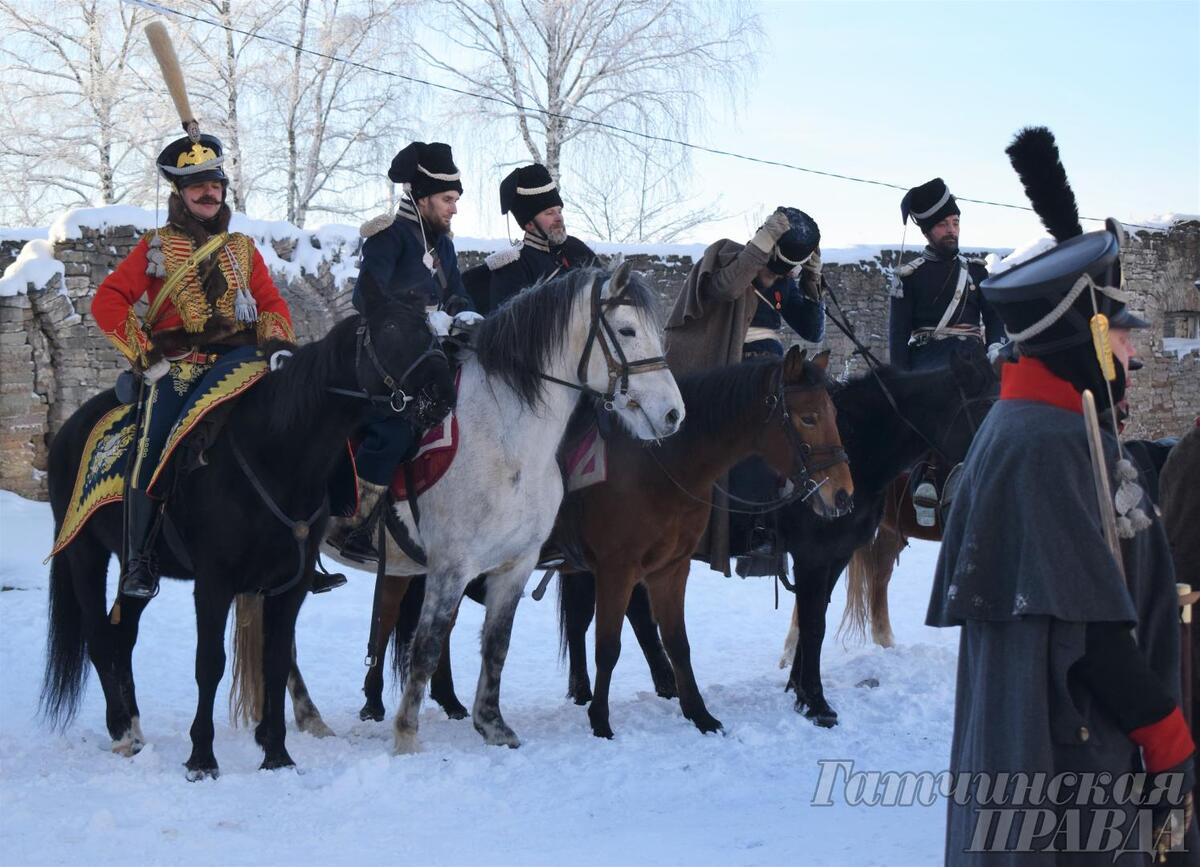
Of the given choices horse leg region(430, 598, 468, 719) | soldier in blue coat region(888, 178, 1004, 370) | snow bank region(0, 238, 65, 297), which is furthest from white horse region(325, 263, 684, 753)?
snow bank region(0, 238, 65, 297)

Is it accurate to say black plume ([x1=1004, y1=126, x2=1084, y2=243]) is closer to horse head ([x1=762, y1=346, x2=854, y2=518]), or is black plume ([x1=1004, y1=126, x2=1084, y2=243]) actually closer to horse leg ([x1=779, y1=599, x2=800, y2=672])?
horse head ([x1=762, y1=346, x2=854, y2=518])

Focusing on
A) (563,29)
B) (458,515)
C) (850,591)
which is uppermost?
(563,29)

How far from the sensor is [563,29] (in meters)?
20.5

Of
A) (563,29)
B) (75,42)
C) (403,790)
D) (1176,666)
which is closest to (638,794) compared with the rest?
(403,790)

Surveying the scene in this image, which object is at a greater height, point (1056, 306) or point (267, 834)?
point (1056, 306)

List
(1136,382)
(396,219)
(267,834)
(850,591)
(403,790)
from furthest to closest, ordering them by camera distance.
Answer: (1136,382) → (850,591) → (396,219) → (403,790) → (267,834)

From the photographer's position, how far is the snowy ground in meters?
4.25

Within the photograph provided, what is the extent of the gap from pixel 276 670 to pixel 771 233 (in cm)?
331

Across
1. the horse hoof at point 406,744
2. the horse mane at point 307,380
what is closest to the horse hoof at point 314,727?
the horse hoof at point 406,744

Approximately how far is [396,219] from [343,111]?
52.5 ft

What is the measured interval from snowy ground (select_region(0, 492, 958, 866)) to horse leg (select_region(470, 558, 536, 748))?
0.41ft

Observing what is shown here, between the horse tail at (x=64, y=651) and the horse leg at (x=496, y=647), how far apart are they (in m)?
1.81

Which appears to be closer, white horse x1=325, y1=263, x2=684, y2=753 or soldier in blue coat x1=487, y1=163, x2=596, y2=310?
white horse x1=325, y1=263, x2=684, y2=753

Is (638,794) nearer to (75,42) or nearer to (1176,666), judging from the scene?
(1176,666)
